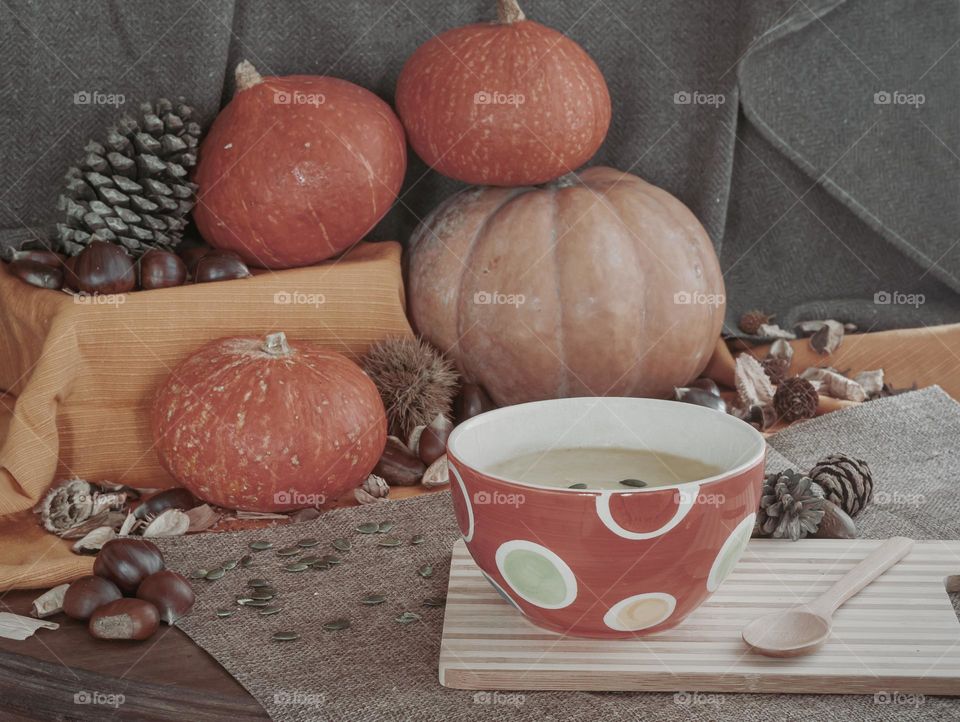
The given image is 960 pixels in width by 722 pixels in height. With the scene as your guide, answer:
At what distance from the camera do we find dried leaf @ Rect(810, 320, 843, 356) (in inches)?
63.3

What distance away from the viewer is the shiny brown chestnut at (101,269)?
1.24m

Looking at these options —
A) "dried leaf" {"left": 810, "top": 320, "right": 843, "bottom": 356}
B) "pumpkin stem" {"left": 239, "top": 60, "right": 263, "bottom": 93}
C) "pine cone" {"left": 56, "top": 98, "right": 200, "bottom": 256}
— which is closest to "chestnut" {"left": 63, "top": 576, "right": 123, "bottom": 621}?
"pine cone" {"left": 56, "top": 98, "right": 200, "bottom": 256}

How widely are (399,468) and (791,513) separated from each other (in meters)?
0.54

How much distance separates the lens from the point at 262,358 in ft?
3.94

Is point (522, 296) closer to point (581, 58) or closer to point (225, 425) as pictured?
point (581, 58)

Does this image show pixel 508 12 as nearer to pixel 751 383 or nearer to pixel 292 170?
pixel 292 170

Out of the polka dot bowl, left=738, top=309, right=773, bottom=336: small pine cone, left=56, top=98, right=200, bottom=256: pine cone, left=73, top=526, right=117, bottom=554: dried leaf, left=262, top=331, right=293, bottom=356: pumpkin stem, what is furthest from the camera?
left=738, top=309, right=773, bottom=336: small pine cone

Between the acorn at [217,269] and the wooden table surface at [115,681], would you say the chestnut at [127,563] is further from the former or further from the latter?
the acorn at [217,269]

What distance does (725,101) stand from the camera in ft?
5.31

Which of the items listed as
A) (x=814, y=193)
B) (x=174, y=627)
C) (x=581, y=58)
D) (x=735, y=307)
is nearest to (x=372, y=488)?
(x=174, y=627)

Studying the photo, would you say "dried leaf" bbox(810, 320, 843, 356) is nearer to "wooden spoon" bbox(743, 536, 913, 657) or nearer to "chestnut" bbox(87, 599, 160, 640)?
"wooden spoon" bbox(743, 536, 913, 657)

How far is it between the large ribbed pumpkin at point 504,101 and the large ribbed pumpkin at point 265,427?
0.40 metres

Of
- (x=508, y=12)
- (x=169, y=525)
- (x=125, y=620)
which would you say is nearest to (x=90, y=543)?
(x=169, y=525)

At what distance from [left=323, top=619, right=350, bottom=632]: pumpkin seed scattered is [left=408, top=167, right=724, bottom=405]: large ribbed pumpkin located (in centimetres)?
66
